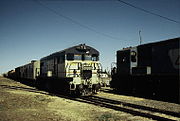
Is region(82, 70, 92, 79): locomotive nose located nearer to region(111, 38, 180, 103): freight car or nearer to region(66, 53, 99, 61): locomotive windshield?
region(66, 53, 99, 61): locomotive windshield

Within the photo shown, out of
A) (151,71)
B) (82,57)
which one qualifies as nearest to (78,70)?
(82,57)

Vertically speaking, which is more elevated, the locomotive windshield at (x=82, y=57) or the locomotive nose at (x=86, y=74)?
the locomotive windshield at (x=82, y=57)

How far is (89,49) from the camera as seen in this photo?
14000 millimetres

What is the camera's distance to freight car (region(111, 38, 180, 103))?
39.9 ft

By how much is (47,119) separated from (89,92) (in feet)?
22.1

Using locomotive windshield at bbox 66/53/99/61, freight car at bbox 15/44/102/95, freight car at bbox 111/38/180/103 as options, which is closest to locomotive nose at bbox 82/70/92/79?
freight car at bbox 15/44/102/95

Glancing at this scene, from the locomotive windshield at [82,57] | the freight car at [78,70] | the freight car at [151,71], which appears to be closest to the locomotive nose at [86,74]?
the freight car at [78,70]

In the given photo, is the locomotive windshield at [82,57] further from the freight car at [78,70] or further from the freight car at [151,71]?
the freight car at [151,71]

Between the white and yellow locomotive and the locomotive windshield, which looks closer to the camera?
the white and yellow locomotive

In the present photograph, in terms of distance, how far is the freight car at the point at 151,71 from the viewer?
12.2 meters

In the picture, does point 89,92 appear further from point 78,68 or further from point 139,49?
point 139,49

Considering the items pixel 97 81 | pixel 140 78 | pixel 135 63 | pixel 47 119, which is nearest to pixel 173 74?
pixel 140 78

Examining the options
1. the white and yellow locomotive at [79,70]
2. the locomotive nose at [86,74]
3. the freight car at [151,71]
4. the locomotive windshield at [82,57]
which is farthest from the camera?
the locomotive windshield at [82,57]

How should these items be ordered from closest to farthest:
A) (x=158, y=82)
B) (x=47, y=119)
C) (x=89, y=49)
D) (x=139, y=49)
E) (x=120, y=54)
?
(x=47, y=119)
(x=158, y=82)
(x=89, y=49)
(x=139, y=49)
(x=120, y=54)
